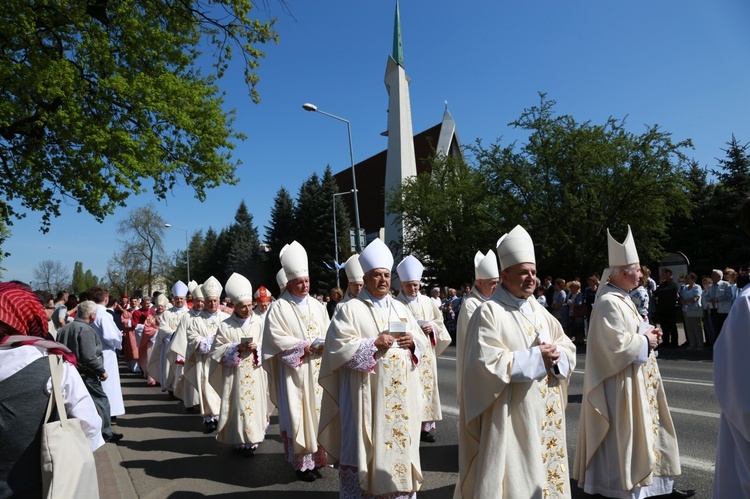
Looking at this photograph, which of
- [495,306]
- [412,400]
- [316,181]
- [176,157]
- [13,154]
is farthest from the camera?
[316,181]

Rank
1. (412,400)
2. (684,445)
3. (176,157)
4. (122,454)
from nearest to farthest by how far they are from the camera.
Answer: (412,400)
(684,445)
(122,454)
(176,157)

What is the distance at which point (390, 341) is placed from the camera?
505 cm

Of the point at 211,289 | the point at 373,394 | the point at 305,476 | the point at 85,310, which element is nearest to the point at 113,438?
the point at 85,310

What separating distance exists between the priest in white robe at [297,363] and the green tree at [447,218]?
2376 cm

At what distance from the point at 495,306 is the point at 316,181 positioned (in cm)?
5074

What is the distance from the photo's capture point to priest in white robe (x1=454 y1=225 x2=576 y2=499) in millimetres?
4051

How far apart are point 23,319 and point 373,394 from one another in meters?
2.83

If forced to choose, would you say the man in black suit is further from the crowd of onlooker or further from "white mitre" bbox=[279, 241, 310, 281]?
"white mitre" bbox=[279, 241, 310, 281]

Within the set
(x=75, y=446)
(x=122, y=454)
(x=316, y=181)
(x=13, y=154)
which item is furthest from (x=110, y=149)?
(x=316, y=181)

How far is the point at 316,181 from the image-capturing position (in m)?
54.3

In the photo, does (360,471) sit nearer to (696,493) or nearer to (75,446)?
(75,446)

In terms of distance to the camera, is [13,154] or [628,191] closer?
[13,154]

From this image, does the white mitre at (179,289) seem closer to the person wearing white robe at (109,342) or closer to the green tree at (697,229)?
the person wearing white robe at (109,342)

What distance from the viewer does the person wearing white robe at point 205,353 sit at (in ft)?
30.2
